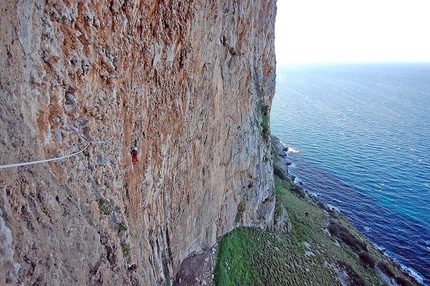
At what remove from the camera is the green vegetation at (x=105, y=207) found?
857cm

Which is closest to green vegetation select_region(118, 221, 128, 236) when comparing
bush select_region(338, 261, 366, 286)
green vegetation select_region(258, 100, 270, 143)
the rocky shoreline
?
the rocky shoreline

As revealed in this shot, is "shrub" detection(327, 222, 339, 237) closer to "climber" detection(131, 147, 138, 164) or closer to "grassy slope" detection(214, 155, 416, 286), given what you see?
"grassy slope" detection(214, 155, 416, 286)

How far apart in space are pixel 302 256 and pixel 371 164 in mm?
38703

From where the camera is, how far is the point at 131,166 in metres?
A: 10.4

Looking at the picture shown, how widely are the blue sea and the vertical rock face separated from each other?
33904mm

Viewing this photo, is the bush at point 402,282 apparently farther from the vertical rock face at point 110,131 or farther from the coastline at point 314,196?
the vertical rock face at point 110,131

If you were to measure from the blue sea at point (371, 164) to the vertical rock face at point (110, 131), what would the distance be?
111 ft

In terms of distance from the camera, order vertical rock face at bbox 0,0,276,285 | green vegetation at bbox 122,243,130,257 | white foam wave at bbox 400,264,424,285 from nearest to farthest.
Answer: vertical rock face at bbox 0,0,276,285
green vegetation at bbox 122,243,130,257
white foam wave at bbox 400,264,424,285

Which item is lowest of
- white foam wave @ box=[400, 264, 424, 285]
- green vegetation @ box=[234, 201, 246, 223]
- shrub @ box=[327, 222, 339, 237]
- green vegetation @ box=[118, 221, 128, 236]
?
white foam wave @ box=[400, 264, 424, 285]

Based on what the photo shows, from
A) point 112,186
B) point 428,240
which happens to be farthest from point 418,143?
point 112,186

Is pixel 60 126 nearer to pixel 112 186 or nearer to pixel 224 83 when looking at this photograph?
pixel 112 186

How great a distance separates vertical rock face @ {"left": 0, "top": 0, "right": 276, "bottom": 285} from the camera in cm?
569

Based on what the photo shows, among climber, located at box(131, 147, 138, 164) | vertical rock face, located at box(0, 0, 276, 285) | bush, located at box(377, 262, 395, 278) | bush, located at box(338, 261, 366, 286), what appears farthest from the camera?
bush, located at box(377, 262, 395, 278)

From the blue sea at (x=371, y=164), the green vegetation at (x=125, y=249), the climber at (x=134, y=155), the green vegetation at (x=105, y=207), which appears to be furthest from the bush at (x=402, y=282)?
the green vegetation at (x=105, y=207)
